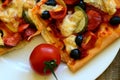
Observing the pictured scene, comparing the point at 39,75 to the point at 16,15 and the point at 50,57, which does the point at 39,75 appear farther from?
the point at 16,15

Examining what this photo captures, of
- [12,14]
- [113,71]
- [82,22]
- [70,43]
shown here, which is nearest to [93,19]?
[82,22]

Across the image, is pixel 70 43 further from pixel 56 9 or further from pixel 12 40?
pixel 12 40

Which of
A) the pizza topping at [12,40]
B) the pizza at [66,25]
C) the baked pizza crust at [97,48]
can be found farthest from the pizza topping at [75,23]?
the pizza topping at [12,40]

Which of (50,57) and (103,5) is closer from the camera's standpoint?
(50,57)

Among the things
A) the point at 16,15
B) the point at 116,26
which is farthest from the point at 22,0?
the point at 116,26

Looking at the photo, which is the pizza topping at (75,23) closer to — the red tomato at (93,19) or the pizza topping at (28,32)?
the red tomato at (93,19)

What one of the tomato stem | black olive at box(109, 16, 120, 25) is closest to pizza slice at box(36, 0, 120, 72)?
black olive at box(109, 16, 120, 25)
